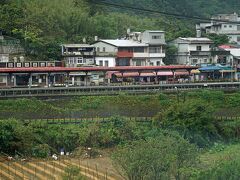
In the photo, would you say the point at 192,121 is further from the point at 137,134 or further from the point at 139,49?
the point at 139,49

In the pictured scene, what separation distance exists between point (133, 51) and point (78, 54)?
147 inches

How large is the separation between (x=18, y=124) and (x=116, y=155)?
6.34 m

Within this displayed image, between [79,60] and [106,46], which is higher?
[106,46]

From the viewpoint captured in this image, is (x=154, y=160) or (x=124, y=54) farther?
(x=124, y=54)

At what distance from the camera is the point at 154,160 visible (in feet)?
43.3

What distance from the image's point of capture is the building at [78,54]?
1223 inches

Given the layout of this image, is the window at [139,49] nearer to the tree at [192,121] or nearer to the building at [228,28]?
the building at [228,28]

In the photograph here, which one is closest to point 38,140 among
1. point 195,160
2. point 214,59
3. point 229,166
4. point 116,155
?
point 116,155

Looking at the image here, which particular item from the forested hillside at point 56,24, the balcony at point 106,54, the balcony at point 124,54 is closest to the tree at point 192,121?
the balcony at point 106,54

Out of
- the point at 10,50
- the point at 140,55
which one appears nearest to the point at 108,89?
the point at 140,55

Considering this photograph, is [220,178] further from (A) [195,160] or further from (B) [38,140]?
(B) [38,140]

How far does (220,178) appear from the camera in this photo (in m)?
11.5

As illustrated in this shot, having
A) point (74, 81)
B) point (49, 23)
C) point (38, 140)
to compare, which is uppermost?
point (49, 23)

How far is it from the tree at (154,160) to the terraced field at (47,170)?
5.87ft
